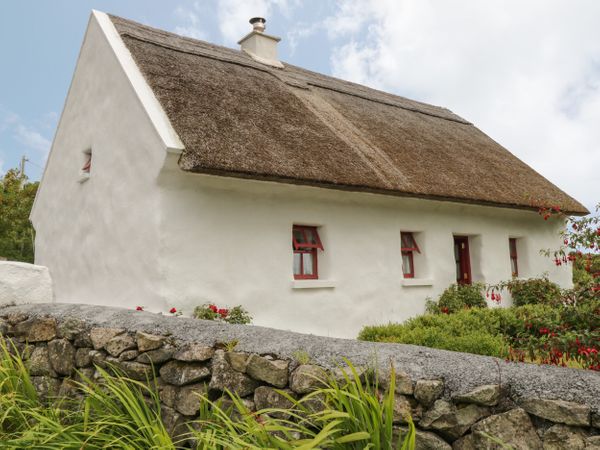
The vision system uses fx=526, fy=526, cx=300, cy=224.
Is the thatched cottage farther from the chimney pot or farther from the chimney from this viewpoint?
the chimney pot

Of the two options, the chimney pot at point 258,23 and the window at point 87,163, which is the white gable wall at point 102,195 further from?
the chimney pot at point 258,23

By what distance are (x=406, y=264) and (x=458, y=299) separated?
129 centimetres

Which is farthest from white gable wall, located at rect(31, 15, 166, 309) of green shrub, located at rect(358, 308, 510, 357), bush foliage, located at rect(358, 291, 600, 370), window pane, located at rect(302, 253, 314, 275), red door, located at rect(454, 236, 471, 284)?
Result: red door, located at rect(454, 236, 471, 284)

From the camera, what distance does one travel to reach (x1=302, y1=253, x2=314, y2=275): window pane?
904cm

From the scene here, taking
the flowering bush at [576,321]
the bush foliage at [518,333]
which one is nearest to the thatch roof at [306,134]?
the bush foliage at [518,333]

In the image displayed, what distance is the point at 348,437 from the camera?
9.05 ft

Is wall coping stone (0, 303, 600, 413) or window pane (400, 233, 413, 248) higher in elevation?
window pane (400, 233, 413, 248)

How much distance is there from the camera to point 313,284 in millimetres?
8711

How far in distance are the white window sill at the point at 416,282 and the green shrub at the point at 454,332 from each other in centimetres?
78

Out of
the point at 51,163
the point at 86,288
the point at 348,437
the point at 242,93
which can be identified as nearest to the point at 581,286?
the point at 348,437

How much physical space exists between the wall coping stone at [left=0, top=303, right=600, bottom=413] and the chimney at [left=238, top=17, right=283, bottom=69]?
10.6m

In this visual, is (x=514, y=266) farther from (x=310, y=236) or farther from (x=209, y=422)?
(x=209, y=422)

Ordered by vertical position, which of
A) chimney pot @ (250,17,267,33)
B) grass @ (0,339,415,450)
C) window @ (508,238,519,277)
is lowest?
grass @ (0,339,415,450)

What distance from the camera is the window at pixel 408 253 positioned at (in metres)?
10.6
